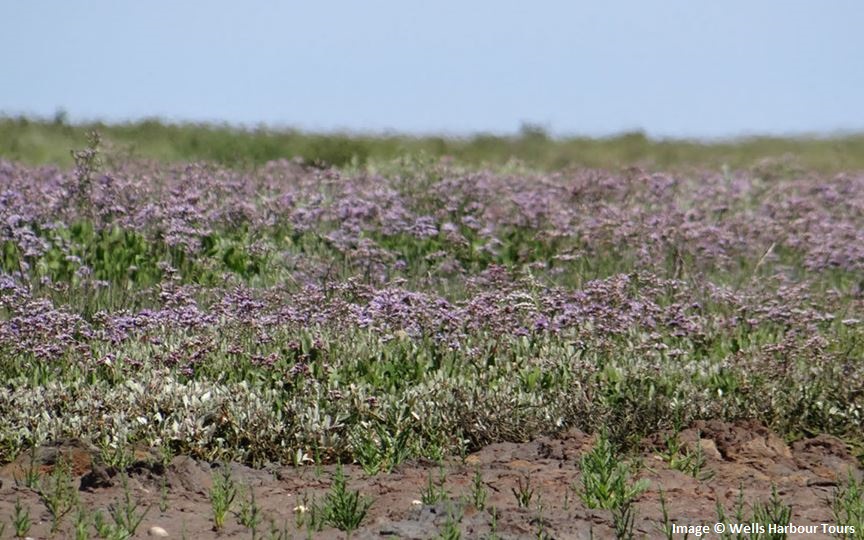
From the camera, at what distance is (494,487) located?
18.3ft

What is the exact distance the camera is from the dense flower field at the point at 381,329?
6414 millimetres

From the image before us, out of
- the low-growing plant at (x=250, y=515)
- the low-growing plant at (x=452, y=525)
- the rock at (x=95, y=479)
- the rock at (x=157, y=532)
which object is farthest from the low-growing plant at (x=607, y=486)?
the rock at (x=95, y=479)

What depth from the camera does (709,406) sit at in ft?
22.6

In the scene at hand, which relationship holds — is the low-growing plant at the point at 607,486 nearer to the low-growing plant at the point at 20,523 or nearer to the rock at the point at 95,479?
the rock at the point at 95,479

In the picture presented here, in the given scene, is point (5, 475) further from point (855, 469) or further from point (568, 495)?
point (855, 469)

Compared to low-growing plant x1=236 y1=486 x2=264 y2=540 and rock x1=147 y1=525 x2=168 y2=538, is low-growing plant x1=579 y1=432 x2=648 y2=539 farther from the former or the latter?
rock x1=147 y1=525 x2=168 y2=538

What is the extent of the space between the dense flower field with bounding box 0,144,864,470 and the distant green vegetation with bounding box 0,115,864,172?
18.0 feet

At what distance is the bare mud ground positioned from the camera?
4941 mm

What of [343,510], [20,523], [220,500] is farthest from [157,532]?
[343,510]

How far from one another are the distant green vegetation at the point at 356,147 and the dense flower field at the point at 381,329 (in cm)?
548

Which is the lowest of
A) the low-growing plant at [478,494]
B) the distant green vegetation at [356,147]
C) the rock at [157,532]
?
the rock at [157,532]

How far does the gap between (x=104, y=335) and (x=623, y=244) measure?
218 inches

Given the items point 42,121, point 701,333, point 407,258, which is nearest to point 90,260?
point 407,258

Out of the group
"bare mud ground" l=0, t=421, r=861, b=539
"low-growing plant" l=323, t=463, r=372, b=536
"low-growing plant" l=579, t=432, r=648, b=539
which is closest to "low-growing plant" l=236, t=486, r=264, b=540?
"bare mud ground" l=0, t=421, r=861, b=539
